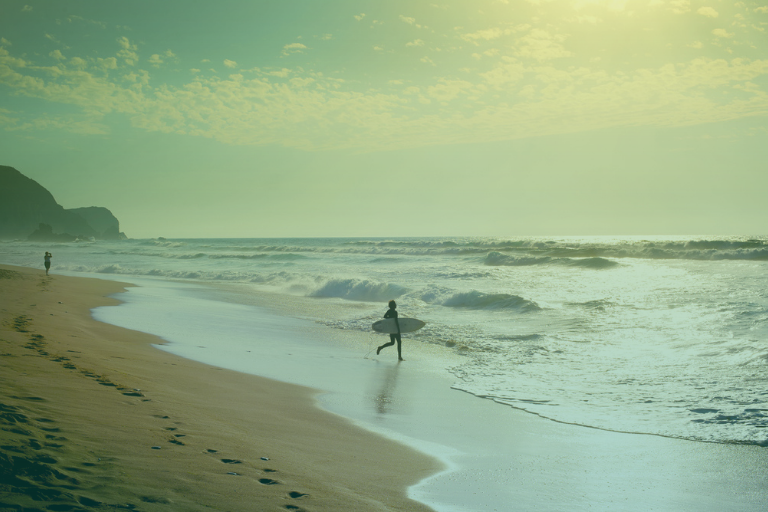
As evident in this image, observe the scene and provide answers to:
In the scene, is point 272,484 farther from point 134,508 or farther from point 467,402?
point 467,402

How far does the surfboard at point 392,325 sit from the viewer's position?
10.9 metres

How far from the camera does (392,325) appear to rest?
10930mm

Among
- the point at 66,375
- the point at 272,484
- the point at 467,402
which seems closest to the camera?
the point at 272,484

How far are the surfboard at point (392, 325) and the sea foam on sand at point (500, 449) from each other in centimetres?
81

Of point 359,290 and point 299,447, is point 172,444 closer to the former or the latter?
point 299,447

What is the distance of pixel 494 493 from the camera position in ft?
13.4

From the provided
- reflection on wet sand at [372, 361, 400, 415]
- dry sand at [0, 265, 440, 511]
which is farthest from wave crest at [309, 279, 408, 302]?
dry sand at [0, 265, 440, 511]

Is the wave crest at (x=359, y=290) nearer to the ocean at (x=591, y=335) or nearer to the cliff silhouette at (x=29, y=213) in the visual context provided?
the ocean at (x=591, y=335)

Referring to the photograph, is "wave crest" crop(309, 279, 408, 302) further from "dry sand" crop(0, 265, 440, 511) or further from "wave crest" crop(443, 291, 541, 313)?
"dry sand" crop(0, 265, 440, 511)

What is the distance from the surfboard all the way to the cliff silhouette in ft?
409

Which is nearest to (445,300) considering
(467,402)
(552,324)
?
(552,324)

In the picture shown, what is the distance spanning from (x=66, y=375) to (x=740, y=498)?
741 cm

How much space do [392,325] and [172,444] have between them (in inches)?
281

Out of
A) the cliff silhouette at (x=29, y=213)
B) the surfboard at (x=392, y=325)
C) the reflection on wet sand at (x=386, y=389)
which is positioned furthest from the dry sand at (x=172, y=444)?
the cliff silhouette at (x=29, y=213)
